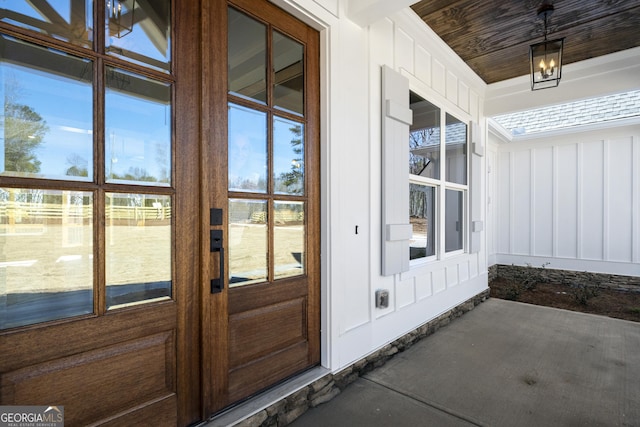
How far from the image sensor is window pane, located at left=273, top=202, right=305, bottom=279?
203 cm

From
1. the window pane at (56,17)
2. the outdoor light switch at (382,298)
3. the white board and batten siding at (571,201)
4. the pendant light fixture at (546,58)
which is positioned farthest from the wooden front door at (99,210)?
the white board and batten siding at (571,201)

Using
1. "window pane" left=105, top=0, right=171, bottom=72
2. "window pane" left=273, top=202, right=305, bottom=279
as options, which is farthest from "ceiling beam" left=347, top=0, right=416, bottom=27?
"window pane" left=273, top=202, right=305, bottom=279

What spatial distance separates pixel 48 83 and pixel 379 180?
2.14 metres

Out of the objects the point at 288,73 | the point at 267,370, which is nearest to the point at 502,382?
the point at 267,370

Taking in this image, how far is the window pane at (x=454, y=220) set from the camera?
3.94m

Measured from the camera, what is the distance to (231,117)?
179 centimetres

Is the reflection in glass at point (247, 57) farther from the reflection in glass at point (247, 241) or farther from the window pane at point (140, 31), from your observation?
the reflection in glass at point (247, 241)

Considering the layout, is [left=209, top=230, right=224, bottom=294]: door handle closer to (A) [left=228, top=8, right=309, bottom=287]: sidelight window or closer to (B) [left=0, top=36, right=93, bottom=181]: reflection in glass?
(A) [left=228, top=8, right=309, bottom=287]: sidelight window

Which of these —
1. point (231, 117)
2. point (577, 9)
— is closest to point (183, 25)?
point (231, 117)

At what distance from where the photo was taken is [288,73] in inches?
82.7

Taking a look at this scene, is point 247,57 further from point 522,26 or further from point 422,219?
point 522,26

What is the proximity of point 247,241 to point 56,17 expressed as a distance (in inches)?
50.3

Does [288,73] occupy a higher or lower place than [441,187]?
higher

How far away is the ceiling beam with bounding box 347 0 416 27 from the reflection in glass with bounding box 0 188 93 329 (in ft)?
6.95
